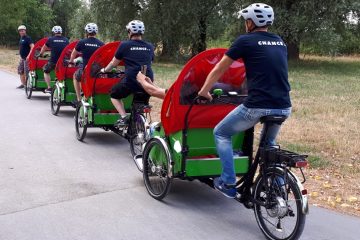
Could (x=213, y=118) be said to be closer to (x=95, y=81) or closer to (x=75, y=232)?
(x=75, y=232)

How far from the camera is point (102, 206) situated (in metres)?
5.49

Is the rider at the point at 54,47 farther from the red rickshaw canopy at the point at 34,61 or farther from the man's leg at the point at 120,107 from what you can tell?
the man's leg at the point at 120,107

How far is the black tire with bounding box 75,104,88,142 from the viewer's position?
856 centimetres

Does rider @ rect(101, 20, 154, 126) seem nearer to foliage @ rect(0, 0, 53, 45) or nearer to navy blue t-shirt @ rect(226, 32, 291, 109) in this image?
navy blue t-shirt @ rect(226, 32, 291, 109)

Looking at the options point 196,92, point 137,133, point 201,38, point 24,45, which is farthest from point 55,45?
point 201,38

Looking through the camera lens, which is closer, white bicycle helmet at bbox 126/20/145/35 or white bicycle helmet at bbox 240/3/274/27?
white bicycle helmet at bbox 240/3/274/27

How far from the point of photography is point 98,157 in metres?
7.70

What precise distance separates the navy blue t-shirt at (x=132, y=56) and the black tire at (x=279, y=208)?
10.2 ft

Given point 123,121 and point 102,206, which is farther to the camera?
point 123,121

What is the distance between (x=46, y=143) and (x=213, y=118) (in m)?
4.10

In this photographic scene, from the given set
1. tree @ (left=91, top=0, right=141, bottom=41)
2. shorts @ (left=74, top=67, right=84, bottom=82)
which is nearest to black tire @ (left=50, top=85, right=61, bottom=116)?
shorts @ (left=74, top=67, right=84, bottom=82)

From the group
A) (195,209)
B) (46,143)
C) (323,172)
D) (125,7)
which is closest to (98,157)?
(46,143)

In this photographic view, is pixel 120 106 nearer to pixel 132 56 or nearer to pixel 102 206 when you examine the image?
pixel 132 56

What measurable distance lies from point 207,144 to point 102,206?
4.16 ft
